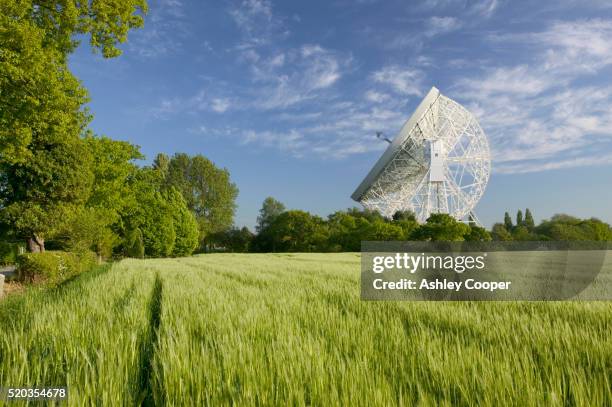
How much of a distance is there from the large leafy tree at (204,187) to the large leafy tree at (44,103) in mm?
44460

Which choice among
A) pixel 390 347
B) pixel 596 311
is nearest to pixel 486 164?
pixel 596 311

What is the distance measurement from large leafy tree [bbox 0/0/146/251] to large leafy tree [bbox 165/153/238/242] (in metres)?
44.5

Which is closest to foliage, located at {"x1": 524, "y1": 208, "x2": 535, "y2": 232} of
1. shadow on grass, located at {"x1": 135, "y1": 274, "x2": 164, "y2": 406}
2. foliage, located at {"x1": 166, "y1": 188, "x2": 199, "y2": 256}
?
foliage, located at {"x1": 166, "y1": 188, "x2": 199, "y2": 256}

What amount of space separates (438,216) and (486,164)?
28.4 feet

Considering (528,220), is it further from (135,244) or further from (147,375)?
(147,375)

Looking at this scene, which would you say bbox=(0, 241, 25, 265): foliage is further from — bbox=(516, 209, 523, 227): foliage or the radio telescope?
bbox=(516, 209, 523, 227): foliage

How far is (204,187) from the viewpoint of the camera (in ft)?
214

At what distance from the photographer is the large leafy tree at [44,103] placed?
1105 cm

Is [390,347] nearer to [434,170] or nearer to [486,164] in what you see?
[434,170]

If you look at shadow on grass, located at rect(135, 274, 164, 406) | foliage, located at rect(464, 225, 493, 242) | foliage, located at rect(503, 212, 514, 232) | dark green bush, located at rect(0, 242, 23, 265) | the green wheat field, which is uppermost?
foliage, located at rect(503, 212, 514, 232)

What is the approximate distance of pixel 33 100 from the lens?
37.3ft

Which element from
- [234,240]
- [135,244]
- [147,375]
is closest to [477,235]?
[135,244]

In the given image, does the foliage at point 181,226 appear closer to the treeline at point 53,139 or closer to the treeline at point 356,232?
the treeline at point 53,139

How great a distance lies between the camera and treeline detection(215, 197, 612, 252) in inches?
1673
